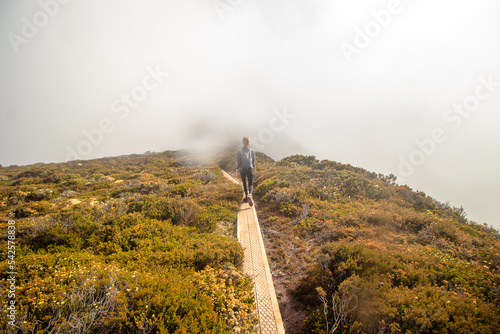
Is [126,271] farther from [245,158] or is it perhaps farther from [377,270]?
[377,270]

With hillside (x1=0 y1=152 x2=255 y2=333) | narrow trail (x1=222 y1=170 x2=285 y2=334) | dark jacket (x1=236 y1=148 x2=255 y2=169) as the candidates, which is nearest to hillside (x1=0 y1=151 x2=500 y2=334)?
hillside (x1=0 y1=152 x2=255 y2=333)

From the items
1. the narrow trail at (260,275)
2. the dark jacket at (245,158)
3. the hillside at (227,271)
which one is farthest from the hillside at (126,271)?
the dark jacket at (245,158)

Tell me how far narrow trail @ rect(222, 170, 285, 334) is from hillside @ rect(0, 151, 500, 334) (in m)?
0.26

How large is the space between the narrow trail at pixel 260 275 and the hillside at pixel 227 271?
0.87 ft

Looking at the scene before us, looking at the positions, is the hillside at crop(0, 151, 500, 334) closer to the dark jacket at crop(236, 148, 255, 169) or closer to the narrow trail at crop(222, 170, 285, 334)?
the narrow trail at crop(222, 170, 285, 334)

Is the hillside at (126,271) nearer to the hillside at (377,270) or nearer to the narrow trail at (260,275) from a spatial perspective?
the narrow trail at (260,275)

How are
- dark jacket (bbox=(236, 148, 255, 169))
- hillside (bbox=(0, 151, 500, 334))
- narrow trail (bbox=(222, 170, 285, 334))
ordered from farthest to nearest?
dark jacket (bbox=(236, 148, 255, 169)), narrow trail (bbox=(222, 170, 285, 334)), hillside (bbox=(0, 151, 500, 334))

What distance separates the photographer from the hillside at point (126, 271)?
117 inches

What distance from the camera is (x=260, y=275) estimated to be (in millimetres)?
4855

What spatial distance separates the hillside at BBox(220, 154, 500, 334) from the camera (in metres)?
3.49

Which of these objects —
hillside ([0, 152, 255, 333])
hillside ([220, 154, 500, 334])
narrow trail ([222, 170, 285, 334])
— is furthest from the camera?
narrow trail ([222, 170, 285, 334])

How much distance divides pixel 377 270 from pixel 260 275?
286 centimetres

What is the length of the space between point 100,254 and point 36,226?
2195 millimetres

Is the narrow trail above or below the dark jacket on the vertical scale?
below
